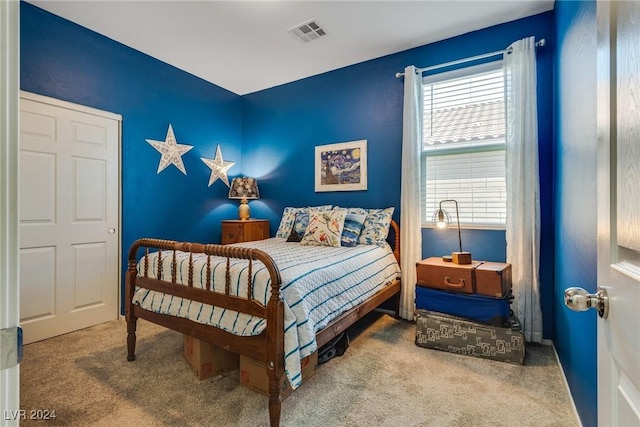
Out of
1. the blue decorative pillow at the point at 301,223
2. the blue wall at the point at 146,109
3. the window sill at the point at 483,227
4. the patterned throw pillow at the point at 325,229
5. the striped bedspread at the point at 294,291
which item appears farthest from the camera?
the blue decorative pillow at the point at 301,223

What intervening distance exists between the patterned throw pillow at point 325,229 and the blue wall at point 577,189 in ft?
5.55

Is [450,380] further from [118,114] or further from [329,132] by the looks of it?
[118,114]

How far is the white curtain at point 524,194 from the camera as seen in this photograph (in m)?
2.50

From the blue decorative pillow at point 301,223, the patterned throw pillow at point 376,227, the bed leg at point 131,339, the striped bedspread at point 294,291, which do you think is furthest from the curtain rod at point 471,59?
the bed leg at point 131,339

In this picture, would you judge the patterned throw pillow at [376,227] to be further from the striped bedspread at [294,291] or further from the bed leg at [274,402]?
the bed leg at [274,402]

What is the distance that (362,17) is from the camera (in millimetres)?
2713

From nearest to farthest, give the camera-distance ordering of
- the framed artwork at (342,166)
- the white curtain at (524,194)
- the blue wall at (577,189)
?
the blue wall at (577,189), the white curtain at (524,194), the framed artwork at (342,166)

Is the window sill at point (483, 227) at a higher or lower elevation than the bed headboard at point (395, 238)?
higher

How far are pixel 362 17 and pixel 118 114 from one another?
2449 mm

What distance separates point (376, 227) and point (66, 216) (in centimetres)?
278

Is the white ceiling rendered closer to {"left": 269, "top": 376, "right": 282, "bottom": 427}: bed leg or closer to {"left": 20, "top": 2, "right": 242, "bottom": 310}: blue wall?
{"left": 20, "top": 2, "right": 242, "bottom": 310}: blue wall

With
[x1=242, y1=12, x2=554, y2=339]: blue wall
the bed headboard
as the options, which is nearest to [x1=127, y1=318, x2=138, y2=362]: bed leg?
[x1=242, y1=12, x2=554, y2=339]: blue wall

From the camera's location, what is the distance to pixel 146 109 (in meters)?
3.34

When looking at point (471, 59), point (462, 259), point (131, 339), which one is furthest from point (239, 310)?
point (471, 59)
